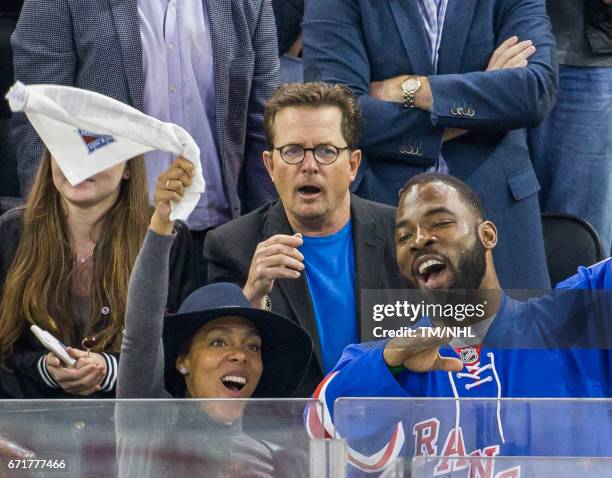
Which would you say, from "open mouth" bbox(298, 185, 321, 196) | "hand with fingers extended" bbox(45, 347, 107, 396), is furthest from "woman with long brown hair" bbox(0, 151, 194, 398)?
"open mouth" bbox(298, 185, 321, 196)

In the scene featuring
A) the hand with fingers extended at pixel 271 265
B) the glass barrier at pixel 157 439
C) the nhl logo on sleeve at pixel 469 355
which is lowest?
the glass barrier at pixel 157 439

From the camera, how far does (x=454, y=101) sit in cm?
403

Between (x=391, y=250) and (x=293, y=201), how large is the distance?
0.28 m

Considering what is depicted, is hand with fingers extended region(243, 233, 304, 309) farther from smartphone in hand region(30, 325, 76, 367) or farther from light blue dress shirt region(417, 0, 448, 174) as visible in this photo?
light blue dress shirt region(417, 0, 448, 174)

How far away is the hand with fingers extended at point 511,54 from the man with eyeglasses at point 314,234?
0.56 m

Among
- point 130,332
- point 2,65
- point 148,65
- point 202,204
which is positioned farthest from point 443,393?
point 2,65

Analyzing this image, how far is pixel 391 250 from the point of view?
3611mm

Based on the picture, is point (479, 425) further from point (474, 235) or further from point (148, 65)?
point (148, 65)

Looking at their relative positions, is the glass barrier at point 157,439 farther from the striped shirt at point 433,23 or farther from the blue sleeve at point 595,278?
the striped shirt at point 433,23

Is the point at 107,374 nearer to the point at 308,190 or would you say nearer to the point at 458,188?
the point at 308,190

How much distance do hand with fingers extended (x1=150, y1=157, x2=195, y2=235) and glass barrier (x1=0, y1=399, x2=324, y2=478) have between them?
2.57 ft

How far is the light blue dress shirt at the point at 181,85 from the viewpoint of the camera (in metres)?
4.11

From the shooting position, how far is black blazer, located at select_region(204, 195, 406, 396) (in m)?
3.56

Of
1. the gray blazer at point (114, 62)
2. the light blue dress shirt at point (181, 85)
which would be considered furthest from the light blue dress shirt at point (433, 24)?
the light blue dress shirt at point (181, 85)
